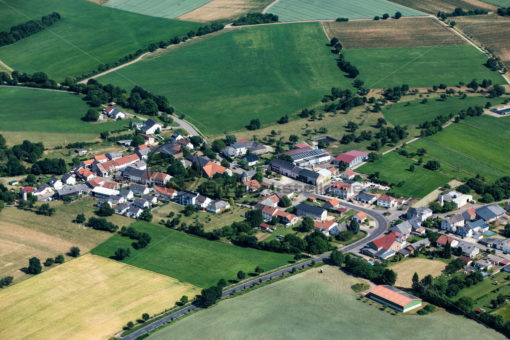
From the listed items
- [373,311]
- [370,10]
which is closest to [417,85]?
[370,10]

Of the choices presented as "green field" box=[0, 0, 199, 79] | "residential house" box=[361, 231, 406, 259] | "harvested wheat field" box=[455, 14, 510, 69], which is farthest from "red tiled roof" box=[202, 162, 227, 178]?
"harvested wheat field" box=[455, 14, 510, 69]

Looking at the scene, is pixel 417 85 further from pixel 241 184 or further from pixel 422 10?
pixel 241 184

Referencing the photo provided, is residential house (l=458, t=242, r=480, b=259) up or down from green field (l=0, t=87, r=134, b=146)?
down

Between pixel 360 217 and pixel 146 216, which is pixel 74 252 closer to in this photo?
pixel 146 216

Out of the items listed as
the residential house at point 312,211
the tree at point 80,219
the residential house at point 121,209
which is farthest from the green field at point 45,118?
the residential house at point 312,211

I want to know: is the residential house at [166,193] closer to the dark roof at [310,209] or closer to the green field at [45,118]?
the dark roof at [310,209]

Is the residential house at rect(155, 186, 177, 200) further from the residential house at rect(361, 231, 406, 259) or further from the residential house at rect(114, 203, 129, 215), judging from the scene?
the residential house at rect(361, 231, 406, 259)
